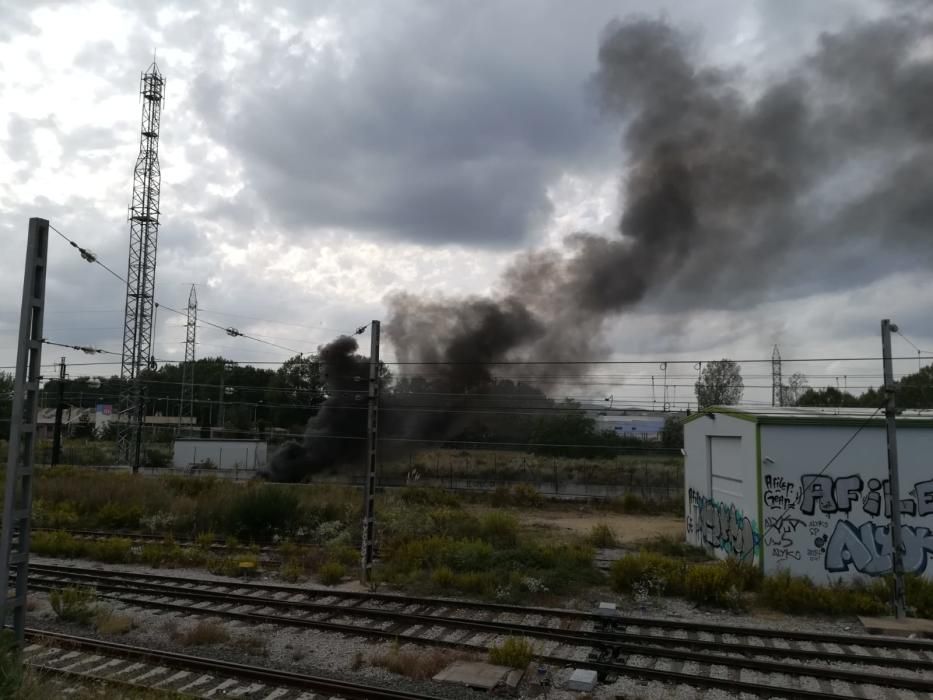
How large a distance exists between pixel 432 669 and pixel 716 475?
42.6 feet

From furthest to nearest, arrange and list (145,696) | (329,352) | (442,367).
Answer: (329,352)
(442,367)
(145,696)

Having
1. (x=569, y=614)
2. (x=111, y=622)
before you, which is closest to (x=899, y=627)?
(x=569, y=614)

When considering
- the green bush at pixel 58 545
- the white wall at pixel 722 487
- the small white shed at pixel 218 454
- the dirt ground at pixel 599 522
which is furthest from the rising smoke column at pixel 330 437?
the white wall at pixel 722 487

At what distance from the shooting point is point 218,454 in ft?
163

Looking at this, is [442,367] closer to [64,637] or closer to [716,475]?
[716,475]

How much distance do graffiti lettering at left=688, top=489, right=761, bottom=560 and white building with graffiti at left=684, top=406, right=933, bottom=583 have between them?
0.25 ft

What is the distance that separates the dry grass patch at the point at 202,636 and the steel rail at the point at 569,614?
3.01 meters

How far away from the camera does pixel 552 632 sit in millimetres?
11102

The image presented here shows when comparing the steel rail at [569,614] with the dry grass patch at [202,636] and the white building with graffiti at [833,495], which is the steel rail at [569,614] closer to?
the dry grass patch at [202,636]

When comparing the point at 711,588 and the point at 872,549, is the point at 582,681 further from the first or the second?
the point at 872,549

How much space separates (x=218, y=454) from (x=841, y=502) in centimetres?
4372

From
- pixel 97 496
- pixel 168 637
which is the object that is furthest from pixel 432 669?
pixel 97 496

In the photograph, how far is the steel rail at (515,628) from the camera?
9.98 meters

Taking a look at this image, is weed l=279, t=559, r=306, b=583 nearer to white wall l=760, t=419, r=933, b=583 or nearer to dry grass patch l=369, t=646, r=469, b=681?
dry grass patch l=369, t=646, r=469, b=681
